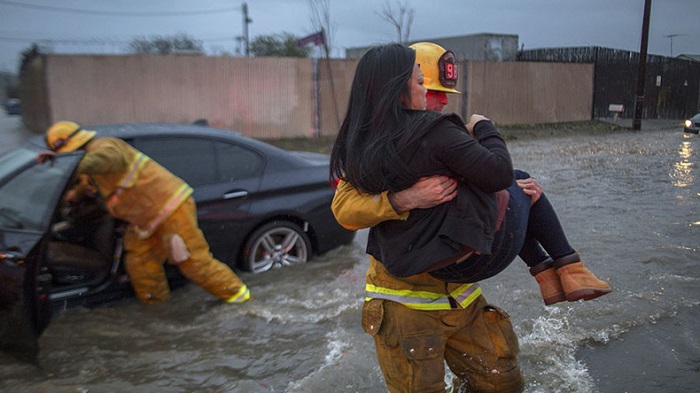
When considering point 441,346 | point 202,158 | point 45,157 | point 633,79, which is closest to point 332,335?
point 202,158

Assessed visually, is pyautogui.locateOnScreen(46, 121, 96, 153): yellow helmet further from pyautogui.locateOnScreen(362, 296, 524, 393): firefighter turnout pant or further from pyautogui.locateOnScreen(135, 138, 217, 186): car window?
pyautogui.locateOnScreen(362, 296, 524, 393): firefighter turnout pant

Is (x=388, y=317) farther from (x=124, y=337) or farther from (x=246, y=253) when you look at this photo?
(x=246, y=253)

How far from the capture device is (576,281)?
90.2 inches

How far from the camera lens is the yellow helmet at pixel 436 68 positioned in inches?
85.5

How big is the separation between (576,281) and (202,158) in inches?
129

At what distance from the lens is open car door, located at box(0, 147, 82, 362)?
3.11 meters

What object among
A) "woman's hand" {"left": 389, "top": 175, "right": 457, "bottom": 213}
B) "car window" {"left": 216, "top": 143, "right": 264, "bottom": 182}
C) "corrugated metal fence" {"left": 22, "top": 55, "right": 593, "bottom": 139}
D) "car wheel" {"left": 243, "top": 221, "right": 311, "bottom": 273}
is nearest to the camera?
"woman's hand" {"left": 389, "top": 175, "right": 457, "bottom": 213}

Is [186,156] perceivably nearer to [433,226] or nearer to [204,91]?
[433,226]

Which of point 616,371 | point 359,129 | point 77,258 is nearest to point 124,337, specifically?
point 77,258

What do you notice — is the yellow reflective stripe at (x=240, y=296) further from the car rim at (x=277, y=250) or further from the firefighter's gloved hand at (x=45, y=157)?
the firefighter's gloved hand at (x=45, y=157)

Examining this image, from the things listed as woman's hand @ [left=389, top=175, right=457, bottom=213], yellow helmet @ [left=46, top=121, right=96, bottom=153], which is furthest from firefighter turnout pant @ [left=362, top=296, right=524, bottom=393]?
yellow helmet @ [left=46, top=121, right=96, bottom=153]

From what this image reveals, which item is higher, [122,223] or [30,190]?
[30,190]

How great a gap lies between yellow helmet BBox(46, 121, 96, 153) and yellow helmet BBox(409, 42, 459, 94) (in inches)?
108

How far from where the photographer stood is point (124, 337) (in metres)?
4.00
